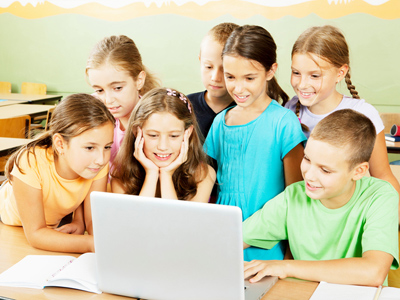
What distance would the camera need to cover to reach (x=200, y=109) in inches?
85.0

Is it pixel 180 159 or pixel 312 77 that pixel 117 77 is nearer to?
pixel 180 159

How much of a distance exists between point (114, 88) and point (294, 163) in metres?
0.83

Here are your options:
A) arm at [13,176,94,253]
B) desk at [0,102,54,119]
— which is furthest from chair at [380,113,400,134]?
desk at [0,102,54,119]

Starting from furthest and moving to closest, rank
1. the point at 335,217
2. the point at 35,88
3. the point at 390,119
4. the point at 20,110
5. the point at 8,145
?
the point at 35,88 → the point at 20,110 → the point at 390,119 → the point at 8,145 → the point at 335,217

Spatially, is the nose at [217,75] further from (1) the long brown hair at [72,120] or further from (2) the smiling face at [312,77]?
(1) the long brown hair at [72,120]

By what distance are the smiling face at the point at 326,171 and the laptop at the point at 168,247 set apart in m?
0.38

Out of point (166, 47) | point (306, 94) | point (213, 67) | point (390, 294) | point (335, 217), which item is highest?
point (166, 47)

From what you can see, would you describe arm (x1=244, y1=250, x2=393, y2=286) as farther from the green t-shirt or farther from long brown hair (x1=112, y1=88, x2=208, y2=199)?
long brown hair (x1=112, y1=88, x2=208, y2=199)

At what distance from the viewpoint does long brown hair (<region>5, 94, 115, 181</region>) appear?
5.08 feet

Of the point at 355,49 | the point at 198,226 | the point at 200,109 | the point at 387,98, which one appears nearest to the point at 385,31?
the point at 355,49

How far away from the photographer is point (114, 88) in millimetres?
1995

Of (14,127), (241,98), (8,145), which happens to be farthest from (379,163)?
(14,127)

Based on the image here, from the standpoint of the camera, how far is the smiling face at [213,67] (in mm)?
1994

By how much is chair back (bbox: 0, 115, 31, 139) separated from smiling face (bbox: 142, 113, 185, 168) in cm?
221
